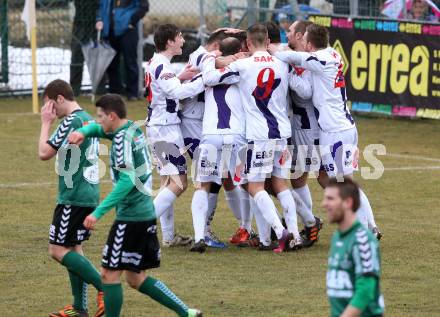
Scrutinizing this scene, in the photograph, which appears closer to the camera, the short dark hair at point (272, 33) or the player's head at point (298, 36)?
the short dark hair at point (272, 33)

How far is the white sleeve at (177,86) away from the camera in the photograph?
A: 10.2 m

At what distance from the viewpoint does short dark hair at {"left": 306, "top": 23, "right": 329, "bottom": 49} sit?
1052cm

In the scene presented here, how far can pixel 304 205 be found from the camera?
35.8 feet

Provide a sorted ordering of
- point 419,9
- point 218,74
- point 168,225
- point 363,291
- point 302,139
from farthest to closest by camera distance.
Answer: point 419,9 → point 302,139 → point 168,225 → point 218,74 → point 363,291

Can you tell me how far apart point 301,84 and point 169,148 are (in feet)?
4.59

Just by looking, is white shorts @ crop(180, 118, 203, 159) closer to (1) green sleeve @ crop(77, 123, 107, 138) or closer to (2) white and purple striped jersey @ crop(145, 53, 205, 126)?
(2) white and purple striped jersey @ crop(145, 53, 205, 126)

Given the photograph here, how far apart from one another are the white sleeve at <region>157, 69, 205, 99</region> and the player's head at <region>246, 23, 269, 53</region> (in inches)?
22.6

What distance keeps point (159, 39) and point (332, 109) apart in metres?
1.78

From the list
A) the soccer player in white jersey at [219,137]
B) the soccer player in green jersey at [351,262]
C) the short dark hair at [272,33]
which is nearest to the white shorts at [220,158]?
the soccer player in white jersey at [219,137]

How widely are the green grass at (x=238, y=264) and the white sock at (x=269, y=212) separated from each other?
268 millimetres

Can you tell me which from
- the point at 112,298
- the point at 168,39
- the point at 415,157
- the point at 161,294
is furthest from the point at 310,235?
the point at 415,157

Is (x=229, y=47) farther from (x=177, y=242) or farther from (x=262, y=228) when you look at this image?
(x=177, y=242)

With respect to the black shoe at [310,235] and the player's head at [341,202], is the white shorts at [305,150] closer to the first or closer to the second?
the black shoe at [310,235]

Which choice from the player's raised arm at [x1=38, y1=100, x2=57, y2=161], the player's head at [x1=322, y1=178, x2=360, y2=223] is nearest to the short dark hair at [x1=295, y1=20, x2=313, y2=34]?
the player's raised arm at [x1=38, y1=100, x2=57, y2=161]
